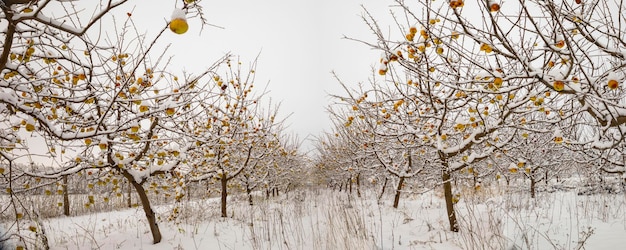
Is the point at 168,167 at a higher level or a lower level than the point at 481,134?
lower

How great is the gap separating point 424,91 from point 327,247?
8.10ft

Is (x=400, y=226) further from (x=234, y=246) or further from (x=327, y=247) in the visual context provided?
(x=234, y=246)

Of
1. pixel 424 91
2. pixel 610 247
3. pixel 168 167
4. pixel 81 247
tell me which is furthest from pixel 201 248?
pixel 610 247

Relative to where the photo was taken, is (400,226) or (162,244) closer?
(162,244)

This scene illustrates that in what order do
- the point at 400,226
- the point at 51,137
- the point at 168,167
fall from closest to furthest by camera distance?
the point at 51,137 → the point at 168,167 → the point at 400,226

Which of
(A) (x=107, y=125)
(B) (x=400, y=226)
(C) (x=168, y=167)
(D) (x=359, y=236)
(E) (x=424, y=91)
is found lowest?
(B) (x=400, y=226)

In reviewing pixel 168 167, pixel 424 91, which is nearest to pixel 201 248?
pixel 168 167

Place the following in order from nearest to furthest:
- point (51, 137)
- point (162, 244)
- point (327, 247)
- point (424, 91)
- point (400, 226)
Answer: point (51, 137) → point (424, 91) → point (327, 247) → point (162, 244) → point (400, 226)

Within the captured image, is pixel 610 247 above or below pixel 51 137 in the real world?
below

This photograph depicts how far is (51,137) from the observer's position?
257cm

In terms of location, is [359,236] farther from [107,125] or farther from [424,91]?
[107,125]

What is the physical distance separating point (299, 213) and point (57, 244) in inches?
179

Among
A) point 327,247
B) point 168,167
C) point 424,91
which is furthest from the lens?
point 168,167

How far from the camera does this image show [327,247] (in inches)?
155
